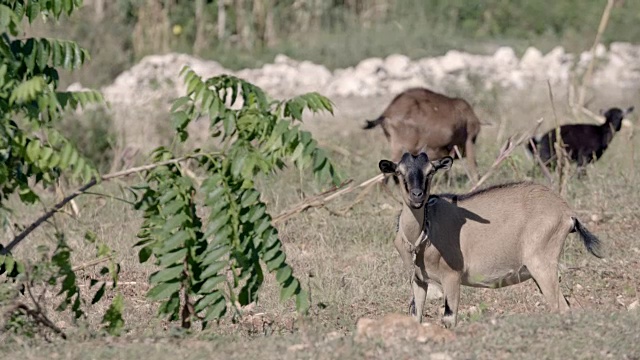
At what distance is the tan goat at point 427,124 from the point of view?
1354cm

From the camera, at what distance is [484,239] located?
870 centimetres

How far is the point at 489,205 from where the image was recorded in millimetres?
8836

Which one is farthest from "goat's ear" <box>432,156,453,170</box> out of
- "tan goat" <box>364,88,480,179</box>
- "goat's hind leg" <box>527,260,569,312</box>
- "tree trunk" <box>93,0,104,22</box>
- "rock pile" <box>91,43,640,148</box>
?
"tree trunk" <box>93,0,104,22</box>

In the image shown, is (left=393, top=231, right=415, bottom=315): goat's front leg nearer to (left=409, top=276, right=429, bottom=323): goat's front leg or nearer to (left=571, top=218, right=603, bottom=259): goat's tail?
(left=409, top=276, right=429, bottom=323): goat's front leg

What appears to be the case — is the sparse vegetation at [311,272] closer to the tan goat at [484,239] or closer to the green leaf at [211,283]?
the green leaf at [211,283]

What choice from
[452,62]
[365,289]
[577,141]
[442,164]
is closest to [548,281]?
[442,164]

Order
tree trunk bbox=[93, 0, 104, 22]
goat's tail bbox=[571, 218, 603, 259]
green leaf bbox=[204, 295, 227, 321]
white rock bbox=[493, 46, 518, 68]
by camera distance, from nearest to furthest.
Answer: green leaf bbox=[204, 295, 227, 321]
goat's tail bbox=[571, 218, 603, 259]
white rock bbox=[493, 46, 518, 68]
tree trunk bbox=[93, 0, 104, 22]

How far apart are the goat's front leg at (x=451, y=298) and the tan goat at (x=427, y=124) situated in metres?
5.01

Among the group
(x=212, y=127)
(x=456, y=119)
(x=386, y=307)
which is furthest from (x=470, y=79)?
(x=212, y=127)

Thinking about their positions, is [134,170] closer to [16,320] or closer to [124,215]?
[16,320]

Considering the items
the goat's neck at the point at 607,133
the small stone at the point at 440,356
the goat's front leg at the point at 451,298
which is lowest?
the goat's neck at the point at 607,133

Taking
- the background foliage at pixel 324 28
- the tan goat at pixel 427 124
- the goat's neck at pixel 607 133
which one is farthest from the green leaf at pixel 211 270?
the background foliage at pixel 324 28

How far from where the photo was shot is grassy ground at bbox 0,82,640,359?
6.50 meters

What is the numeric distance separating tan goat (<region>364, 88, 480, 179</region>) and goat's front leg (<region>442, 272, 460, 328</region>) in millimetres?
5005
